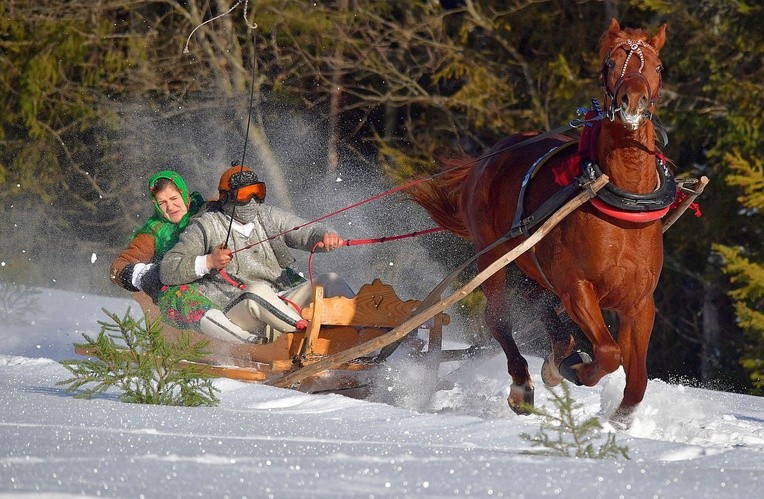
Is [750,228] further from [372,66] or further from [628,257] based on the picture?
[628,257]

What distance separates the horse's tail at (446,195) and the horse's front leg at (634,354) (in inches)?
64.8

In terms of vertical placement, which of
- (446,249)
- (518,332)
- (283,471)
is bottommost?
(283,471)

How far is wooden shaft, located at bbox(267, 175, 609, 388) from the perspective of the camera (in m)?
5.39

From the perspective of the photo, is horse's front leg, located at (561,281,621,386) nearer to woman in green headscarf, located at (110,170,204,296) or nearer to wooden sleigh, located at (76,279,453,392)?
wooden sleigh, located at (76,279,453,392)

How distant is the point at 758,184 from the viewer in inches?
432

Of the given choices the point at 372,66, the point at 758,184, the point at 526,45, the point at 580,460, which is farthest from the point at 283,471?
the point at 526,45

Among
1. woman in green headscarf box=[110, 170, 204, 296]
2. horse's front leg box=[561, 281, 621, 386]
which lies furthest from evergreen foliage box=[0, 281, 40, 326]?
horse's front leg box=[561, 281, 621, 386]

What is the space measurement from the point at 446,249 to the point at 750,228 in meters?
3.03

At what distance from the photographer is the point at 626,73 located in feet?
16.8

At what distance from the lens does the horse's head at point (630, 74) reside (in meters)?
4.95

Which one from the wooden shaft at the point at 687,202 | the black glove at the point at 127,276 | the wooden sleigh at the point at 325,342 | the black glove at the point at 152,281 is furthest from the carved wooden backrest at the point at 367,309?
the wooden shaft at the point at 687,202

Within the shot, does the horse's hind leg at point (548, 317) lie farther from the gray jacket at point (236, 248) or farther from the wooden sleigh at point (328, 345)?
the gray jacket at point (236, 248)

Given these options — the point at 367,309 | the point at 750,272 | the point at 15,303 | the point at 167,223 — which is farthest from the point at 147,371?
→ the point at 750,272

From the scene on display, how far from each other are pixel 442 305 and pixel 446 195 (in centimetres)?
158
